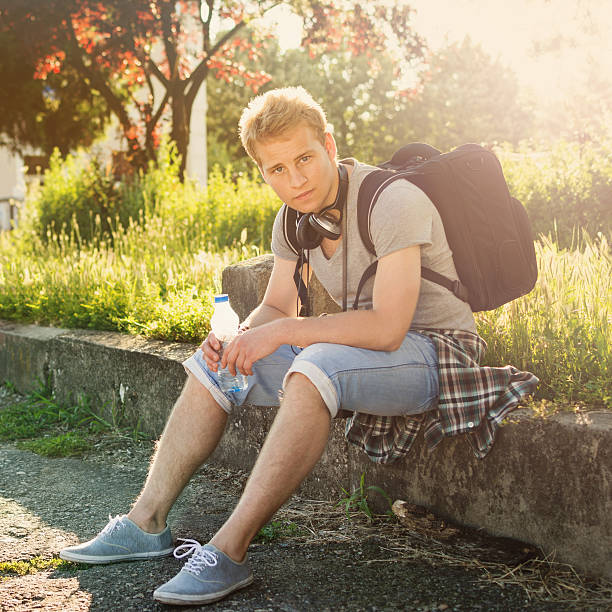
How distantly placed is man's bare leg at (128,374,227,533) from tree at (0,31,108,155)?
14.2 meters

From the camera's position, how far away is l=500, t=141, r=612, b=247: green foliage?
278 inches

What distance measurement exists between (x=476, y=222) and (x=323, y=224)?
571 millimetres

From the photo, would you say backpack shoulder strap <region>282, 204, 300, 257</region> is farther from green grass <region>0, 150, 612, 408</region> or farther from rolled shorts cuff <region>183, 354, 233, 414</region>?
green grass <region>0, 150, 612, 408</region>

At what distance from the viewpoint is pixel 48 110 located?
724 inches

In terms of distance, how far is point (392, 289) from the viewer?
2.91 metres

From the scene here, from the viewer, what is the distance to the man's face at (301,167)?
3.13 metres

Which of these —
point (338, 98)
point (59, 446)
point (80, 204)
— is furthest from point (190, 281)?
point (338, 98)

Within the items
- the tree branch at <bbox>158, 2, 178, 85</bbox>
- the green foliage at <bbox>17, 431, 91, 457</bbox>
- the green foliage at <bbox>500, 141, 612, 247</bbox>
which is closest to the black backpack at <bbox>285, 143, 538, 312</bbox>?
the green foliage at <bbox>17, 431, 91, 457</bbox>

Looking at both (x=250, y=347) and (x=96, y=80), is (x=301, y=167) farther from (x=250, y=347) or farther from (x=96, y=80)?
(x=96, y=80)

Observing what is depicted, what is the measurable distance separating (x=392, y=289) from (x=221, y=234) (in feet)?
20.4

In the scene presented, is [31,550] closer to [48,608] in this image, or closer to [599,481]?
[48,608]

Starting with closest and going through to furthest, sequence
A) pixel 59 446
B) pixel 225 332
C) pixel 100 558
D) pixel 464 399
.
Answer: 1. pixel 464 399
2. pixel 100 558
3. pixel 225 332
4. pixel 59 446

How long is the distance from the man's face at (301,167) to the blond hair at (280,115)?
0.02 m

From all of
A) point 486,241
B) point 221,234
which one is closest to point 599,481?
point 486,241
